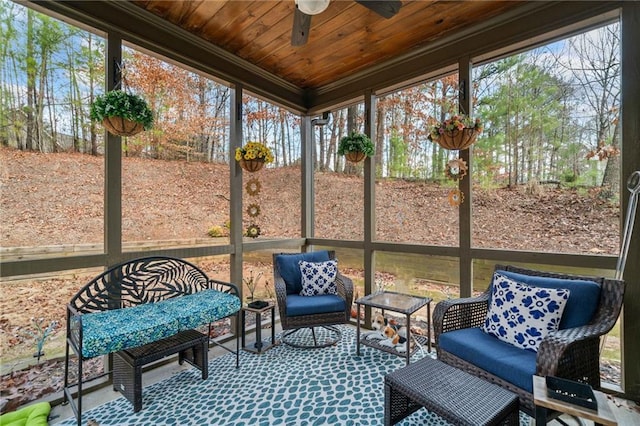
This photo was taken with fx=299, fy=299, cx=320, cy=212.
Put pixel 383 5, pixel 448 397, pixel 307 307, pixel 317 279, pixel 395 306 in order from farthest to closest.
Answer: pixel 317 279 < pixel 307 307 < pixel 395 306 < pixel 383 5 < pixel 448 397

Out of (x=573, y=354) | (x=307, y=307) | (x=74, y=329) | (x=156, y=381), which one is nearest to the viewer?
(x=573, y=354)

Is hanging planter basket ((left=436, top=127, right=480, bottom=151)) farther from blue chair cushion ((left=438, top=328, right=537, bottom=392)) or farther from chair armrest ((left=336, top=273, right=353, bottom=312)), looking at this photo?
chair armrest ((left=336, top=273, right=353, bottom=312))

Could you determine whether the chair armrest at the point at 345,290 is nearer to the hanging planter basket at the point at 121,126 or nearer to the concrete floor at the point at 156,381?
the concrete floor at the point at 156,381

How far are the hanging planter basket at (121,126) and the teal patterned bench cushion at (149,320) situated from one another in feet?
4.67

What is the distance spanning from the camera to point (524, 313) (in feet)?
6.91

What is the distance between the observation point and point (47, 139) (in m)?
2.30

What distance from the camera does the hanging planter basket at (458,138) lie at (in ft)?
8.66

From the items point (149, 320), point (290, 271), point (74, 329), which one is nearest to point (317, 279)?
point (290, 271)

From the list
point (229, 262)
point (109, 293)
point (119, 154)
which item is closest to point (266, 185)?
point (229, 262)

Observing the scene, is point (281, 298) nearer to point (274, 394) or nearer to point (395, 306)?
point (274, 394)

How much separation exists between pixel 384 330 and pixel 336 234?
55.6 inches

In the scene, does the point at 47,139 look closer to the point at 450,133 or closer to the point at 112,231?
the point at 112,231

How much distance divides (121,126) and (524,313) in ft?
10.7

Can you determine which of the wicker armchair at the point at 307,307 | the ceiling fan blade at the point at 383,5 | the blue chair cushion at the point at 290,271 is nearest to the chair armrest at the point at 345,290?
the wicker armchair at the point at 307,307
